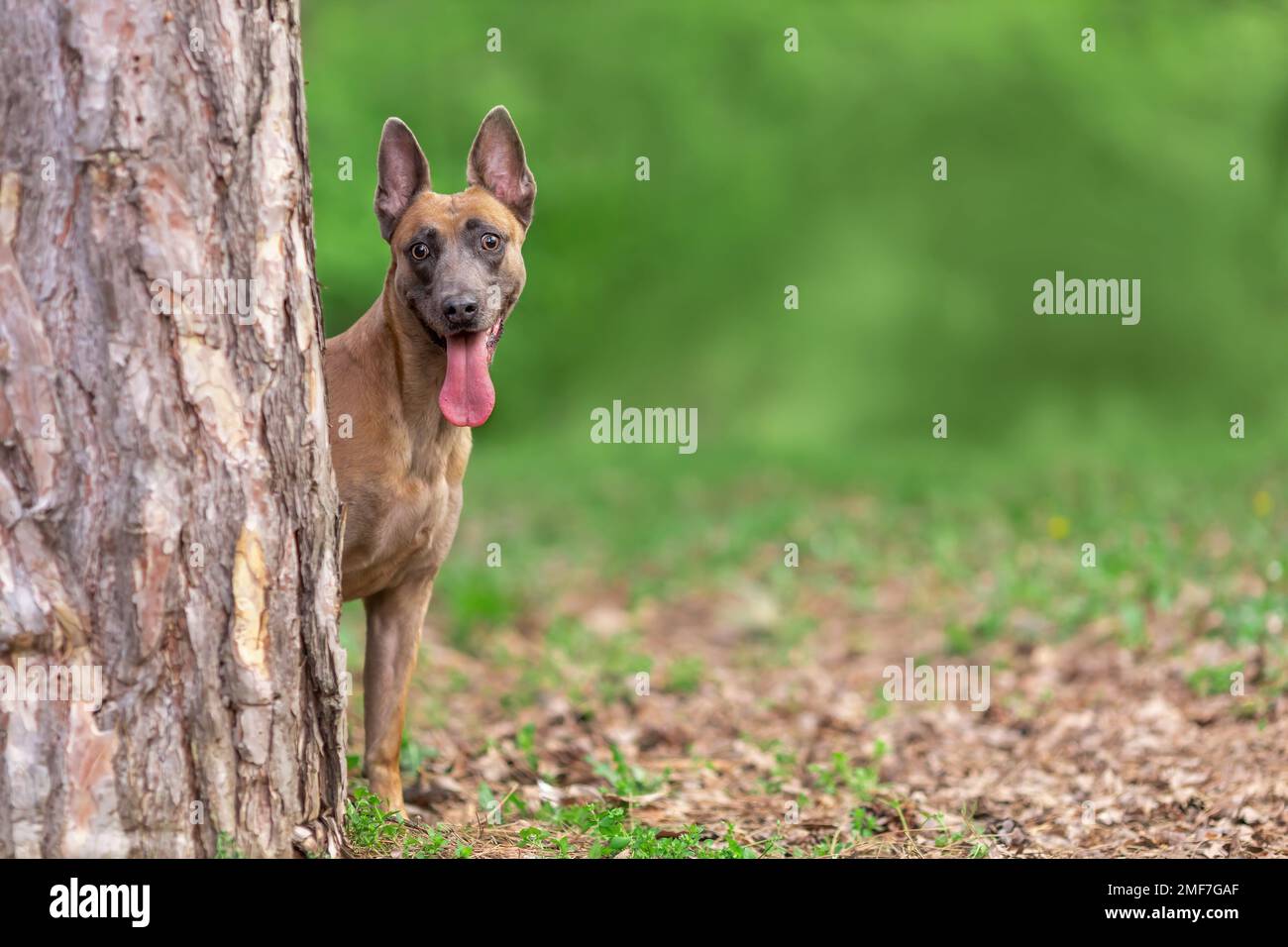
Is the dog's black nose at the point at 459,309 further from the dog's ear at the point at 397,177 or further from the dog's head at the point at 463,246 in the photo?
the dog's ear at the point at 397,177

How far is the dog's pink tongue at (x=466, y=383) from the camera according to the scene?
14.4 feet

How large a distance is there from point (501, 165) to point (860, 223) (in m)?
14.1

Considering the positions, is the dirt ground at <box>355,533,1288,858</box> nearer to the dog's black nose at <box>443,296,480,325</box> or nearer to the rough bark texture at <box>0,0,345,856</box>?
the rough bark texture at <box>0,0,345,856</box>

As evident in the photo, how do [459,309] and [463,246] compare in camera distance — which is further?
[463,246]

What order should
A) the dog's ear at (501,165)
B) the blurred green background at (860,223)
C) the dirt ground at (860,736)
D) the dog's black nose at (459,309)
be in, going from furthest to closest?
the blurred green background at (860,223)
the dog's ear at (501,165)
the dirt ground at (860,736)
the dog's black nose at (459,309)

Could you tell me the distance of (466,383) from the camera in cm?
443

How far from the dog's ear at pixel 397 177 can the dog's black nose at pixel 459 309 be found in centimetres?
51

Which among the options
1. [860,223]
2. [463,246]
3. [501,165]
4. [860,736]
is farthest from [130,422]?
[860,223]

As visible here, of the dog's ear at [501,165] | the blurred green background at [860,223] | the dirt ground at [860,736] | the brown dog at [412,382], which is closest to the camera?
the brown dog at [412,382]

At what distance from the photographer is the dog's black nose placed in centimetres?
437

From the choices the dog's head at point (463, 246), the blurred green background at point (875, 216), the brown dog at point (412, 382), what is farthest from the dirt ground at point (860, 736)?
the blurred green background at point (875, 216)

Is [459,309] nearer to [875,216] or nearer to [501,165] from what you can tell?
[501,165]

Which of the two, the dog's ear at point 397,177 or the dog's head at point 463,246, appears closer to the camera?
the dog's head at point 463,246

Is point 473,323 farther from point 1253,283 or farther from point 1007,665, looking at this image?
point 1253,283
